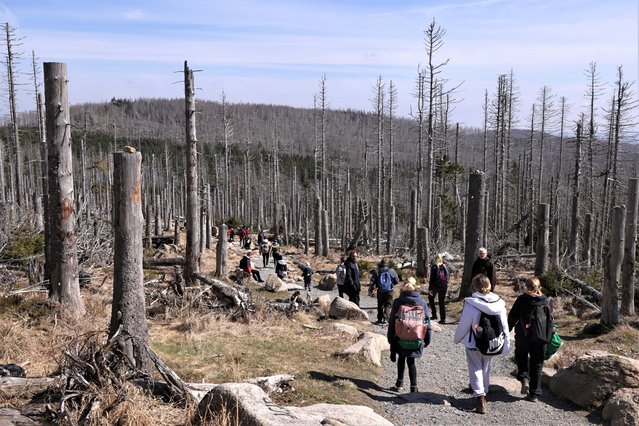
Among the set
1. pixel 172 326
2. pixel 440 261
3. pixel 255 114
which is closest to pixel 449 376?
pixel 440 261

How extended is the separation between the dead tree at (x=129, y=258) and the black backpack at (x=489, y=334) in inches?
152

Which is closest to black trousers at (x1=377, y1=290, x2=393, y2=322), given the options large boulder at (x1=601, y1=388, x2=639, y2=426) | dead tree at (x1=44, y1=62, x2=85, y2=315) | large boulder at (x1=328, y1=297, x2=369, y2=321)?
large boulder at (x1=328, y1=297, x2=369, y2=321)

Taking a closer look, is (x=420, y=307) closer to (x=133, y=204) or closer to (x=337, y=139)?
(x=133, y=204)

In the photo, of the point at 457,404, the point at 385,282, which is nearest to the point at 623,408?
the point at 457,404

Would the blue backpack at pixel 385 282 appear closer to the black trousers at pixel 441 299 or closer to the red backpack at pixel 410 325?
the black trousers at pixel 441 299

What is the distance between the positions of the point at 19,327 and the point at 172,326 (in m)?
2.98

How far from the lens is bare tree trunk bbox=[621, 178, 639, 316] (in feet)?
37.6


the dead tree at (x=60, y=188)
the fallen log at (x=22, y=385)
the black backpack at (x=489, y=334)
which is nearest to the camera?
the fallen log at (x=22, y=385)

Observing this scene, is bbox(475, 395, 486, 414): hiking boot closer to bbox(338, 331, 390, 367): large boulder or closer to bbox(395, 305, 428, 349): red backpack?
bbox(395, 305, 428, 349): red backpack

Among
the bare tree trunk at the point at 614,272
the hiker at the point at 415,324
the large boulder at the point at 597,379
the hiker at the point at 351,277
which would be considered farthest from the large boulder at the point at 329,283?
the large boulder at the point at 597,379

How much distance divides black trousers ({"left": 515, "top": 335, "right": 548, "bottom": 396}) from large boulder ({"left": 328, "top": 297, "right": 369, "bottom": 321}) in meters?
5.48

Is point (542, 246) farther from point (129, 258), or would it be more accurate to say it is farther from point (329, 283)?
point (129, 258)

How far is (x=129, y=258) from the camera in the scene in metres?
5.58

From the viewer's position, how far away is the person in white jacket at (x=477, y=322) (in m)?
6.41
